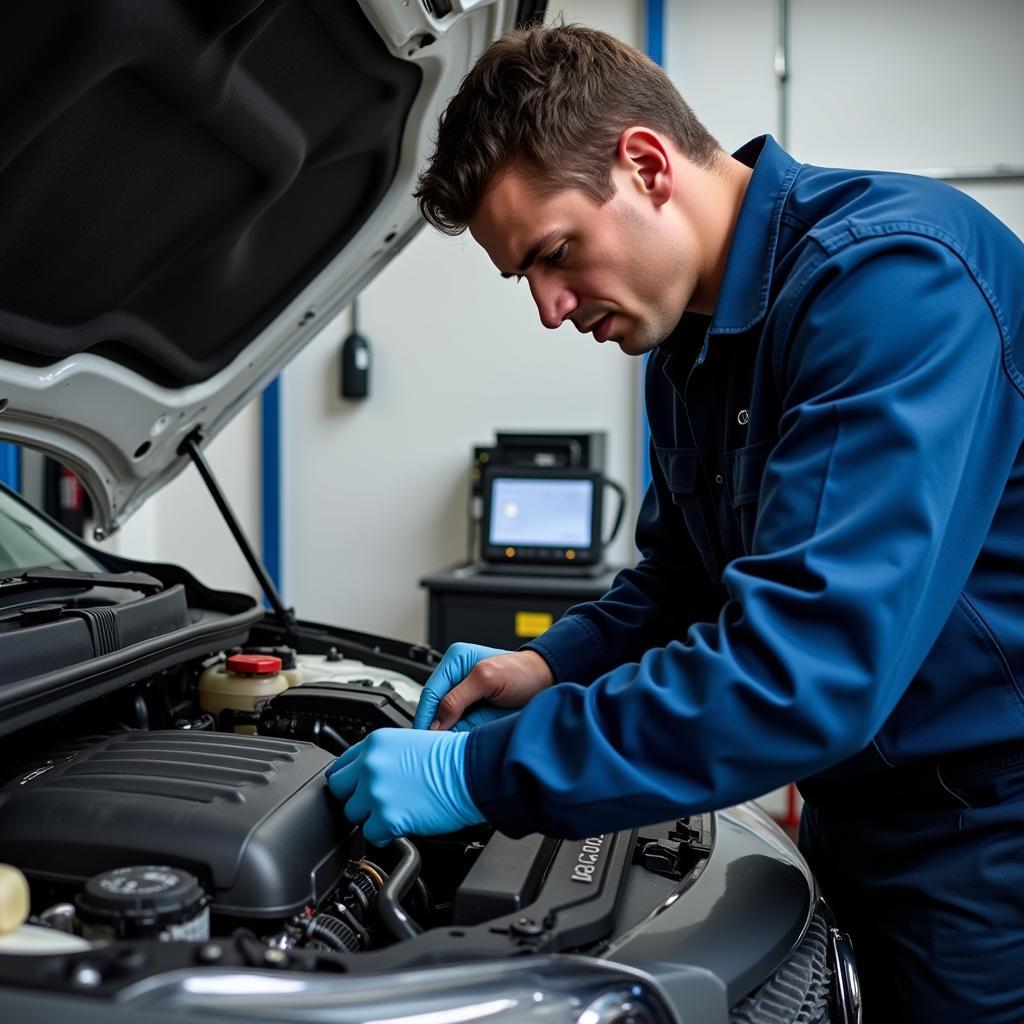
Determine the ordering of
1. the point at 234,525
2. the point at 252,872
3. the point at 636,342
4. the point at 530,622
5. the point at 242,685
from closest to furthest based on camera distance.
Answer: the point at 252,872 → the point at 636,342 → the point at 242,685 → the point at 234,525 → the point at 530,622

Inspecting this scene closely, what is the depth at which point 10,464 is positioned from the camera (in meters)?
3.23

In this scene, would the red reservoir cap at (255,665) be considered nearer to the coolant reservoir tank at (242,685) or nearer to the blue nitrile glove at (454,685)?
the coolant reservoir tank at (242,685)

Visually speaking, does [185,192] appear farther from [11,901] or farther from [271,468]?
[271,468]

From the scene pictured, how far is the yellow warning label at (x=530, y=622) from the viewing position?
10.3 feet

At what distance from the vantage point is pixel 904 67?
3.59 m

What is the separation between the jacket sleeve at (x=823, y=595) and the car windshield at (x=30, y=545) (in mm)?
913

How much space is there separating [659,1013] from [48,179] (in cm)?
101

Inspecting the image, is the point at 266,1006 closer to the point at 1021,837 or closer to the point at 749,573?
the point at 749,573

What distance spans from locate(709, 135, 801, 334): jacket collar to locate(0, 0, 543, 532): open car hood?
0.41 meters

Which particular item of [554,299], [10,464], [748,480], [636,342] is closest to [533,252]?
[554,299]

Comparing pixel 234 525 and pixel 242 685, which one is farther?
pixel 234 525

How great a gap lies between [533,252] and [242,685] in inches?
31.1

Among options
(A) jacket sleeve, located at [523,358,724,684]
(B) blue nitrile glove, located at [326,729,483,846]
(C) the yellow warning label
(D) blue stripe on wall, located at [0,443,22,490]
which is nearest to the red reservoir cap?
(A) jacket sleeve, located at [523,358,724,684]

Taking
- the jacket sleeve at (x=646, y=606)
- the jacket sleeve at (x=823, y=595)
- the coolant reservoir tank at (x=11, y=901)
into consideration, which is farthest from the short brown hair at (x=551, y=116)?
the coolant reservoir tank at (x=11, y=901)
